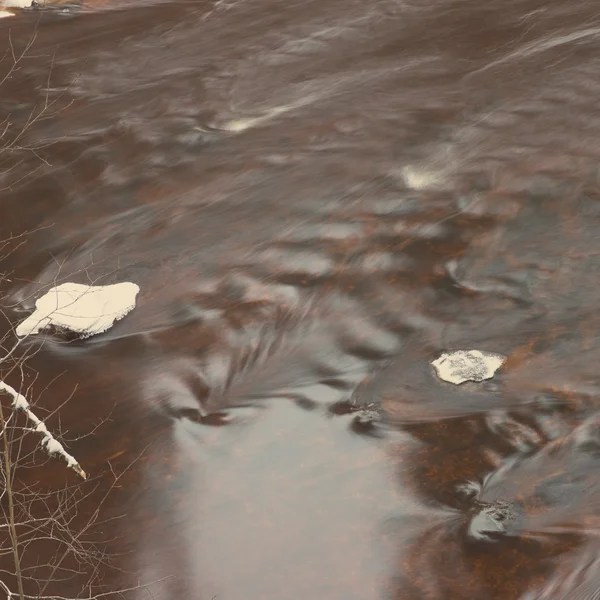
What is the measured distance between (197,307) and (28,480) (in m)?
2.01

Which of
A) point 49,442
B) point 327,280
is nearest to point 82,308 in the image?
point 49,442

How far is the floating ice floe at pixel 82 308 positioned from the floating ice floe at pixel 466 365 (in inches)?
101

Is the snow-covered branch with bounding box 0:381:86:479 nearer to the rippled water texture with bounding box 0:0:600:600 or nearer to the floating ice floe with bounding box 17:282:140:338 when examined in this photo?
the rippled water texture with bounding box 0:0:600:600

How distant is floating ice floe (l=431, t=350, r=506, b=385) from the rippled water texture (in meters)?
0.09

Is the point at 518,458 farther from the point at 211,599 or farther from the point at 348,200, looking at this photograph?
the point at 348,200

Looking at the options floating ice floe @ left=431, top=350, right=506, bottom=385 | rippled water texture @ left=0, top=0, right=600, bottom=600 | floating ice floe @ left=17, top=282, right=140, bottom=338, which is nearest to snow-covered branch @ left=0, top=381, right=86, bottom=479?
rippled water texture @ left=0, top=0, right=600, bottom=600

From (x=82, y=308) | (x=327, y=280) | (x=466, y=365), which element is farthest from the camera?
(x=327, y=280)

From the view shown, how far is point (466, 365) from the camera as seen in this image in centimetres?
721

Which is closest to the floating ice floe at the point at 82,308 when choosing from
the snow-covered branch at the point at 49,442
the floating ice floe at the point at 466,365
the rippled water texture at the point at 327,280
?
the rippled water texture at the point at 327,280

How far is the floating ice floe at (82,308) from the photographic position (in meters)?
7.98

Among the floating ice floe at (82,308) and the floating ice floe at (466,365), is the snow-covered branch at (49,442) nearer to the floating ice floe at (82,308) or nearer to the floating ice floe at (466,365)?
the floating ice floe at (82,308)

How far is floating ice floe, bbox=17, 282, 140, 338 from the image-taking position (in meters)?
7.98

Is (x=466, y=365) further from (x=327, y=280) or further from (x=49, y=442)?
(x=49, y=442)

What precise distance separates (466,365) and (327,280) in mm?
1538
